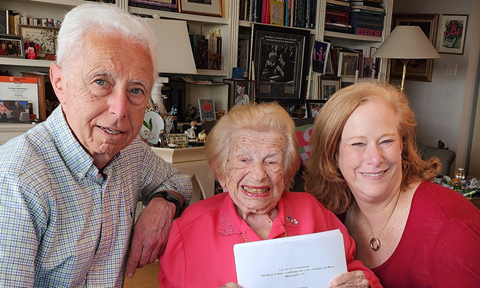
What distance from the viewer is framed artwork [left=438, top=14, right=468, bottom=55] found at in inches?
228

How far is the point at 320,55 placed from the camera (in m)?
4.58

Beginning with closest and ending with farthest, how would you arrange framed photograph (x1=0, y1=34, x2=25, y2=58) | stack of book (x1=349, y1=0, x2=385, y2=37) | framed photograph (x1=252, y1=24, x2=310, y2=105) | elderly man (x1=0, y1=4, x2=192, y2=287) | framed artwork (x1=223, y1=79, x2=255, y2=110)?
elderly man (x1=0, y1=4, x2=192, y2=287), framed photograph (x1=0, y1=34, x2=25, y2=58), framed artwork (x1=223, y1=79, x2=255, y2=110), framed photograph (x1=252, y1=24, x2=310, y2=105), stack of book (x1=349, y1=0, x2=385, y2=37)

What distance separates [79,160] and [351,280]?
0.82m

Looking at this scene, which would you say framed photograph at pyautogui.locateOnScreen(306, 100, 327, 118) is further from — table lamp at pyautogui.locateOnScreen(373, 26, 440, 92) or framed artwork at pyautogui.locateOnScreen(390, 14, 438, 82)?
framed artwork at pyautogui.locateOnScreen(390, 14, 438, 82)

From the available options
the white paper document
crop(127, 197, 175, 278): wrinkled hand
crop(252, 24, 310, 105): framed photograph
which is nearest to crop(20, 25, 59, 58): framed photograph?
crop(252, 24, 310, 105): framed photograph

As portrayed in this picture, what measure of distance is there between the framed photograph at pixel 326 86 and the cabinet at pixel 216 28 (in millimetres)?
68

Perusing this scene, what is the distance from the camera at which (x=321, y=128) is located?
161 cm

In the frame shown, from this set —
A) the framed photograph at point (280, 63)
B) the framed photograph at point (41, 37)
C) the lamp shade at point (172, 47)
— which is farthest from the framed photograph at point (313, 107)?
the framed photograph at point (41, 37)

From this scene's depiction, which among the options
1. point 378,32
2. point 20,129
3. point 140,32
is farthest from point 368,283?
point 378,32

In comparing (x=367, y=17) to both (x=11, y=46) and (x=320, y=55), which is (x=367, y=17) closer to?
(x=320, y=55)

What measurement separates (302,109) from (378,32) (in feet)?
4.69

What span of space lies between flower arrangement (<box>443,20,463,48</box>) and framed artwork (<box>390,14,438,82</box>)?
Answer: 16 cm

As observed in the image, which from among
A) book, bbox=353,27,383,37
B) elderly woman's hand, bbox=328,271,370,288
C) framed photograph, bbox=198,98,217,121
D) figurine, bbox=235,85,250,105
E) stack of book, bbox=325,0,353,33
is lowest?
elderly woman's hand, bbox=328,271,370,288

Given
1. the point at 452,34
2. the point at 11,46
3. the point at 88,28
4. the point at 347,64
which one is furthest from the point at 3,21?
the point at 452,34
